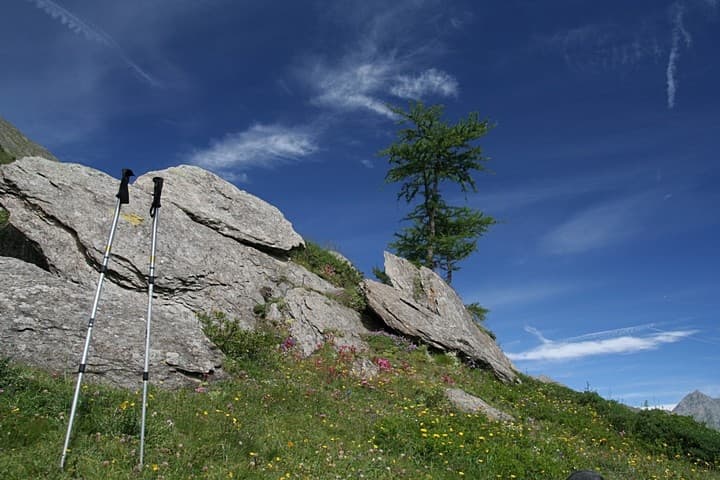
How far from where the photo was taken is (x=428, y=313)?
23.8m

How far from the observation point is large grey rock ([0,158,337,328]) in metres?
17.6

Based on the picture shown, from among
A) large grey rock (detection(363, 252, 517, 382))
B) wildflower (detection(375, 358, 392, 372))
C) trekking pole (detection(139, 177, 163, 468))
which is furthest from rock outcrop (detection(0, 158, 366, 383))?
trekking pole (detection(139, 177, 163, 468))

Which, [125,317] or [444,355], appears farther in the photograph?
[444,355]

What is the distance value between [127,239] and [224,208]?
238 inches

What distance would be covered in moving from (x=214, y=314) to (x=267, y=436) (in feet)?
30.2

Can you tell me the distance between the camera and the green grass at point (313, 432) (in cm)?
842

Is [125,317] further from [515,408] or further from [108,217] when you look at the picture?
[515,408]

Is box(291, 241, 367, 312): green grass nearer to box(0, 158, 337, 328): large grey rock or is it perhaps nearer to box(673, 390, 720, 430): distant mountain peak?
box(0, 158, 337, 328): large grey rock

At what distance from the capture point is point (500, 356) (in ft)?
86.3

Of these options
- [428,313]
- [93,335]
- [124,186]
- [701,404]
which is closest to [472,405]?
[428,313]

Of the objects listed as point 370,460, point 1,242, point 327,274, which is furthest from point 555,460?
point 1,242

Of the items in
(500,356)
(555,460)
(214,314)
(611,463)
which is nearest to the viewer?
(555,460)

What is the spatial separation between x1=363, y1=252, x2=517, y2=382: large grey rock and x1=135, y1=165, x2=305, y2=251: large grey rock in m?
5.49

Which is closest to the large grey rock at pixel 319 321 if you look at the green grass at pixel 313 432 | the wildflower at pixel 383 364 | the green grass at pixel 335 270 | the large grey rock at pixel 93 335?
the green grass at pixel 313 432
